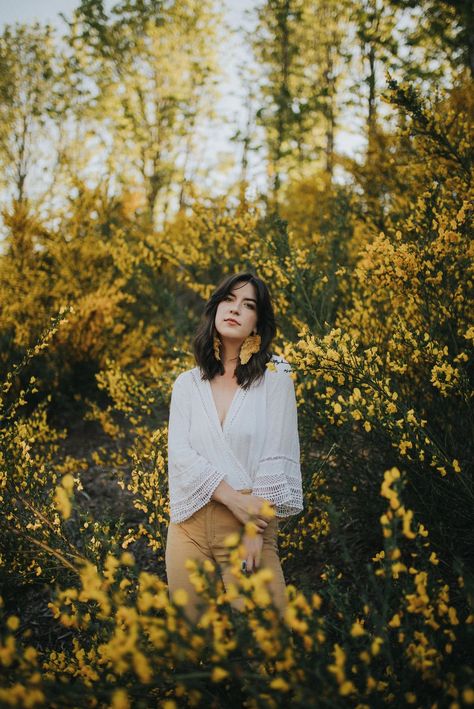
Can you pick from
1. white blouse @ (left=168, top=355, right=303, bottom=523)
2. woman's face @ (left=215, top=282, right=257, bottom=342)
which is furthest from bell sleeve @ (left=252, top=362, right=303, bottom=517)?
woman's face @ (left=215, top=282, right=257, bottom=342)

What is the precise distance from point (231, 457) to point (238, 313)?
655mm

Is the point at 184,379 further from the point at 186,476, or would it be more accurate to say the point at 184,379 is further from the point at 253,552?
the point at 253,552

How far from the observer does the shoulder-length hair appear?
6.38ft

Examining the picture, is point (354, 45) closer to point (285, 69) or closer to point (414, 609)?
point (285, 69)

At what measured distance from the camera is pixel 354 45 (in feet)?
26.7

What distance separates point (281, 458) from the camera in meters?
1.67

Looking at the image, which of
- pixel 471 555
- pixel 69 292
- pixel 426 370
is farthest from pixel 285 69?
pixel 471 555

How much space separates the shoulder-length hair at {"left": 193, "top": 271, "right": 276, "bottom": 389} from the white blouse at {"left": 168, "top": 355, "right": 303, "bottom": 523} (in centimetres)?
9

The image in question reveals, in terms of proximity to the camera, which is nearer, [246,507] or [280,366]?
[246,507]

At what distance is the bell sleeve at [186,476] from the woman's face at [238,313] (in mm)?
459

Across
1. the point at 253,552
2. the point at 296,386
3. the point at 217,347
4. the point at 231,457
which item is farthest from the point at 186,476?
the point at 296,386

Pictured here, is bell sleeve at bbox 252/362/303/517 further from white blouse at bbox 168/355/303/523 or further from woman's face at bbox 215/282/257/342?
woman's face at bbox 215/282/257/342

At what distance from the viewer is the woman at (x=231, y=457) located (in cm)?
160

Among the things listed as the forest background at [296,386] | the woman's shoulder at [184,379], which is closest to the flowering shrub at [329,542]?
the forest background at [296,386]
